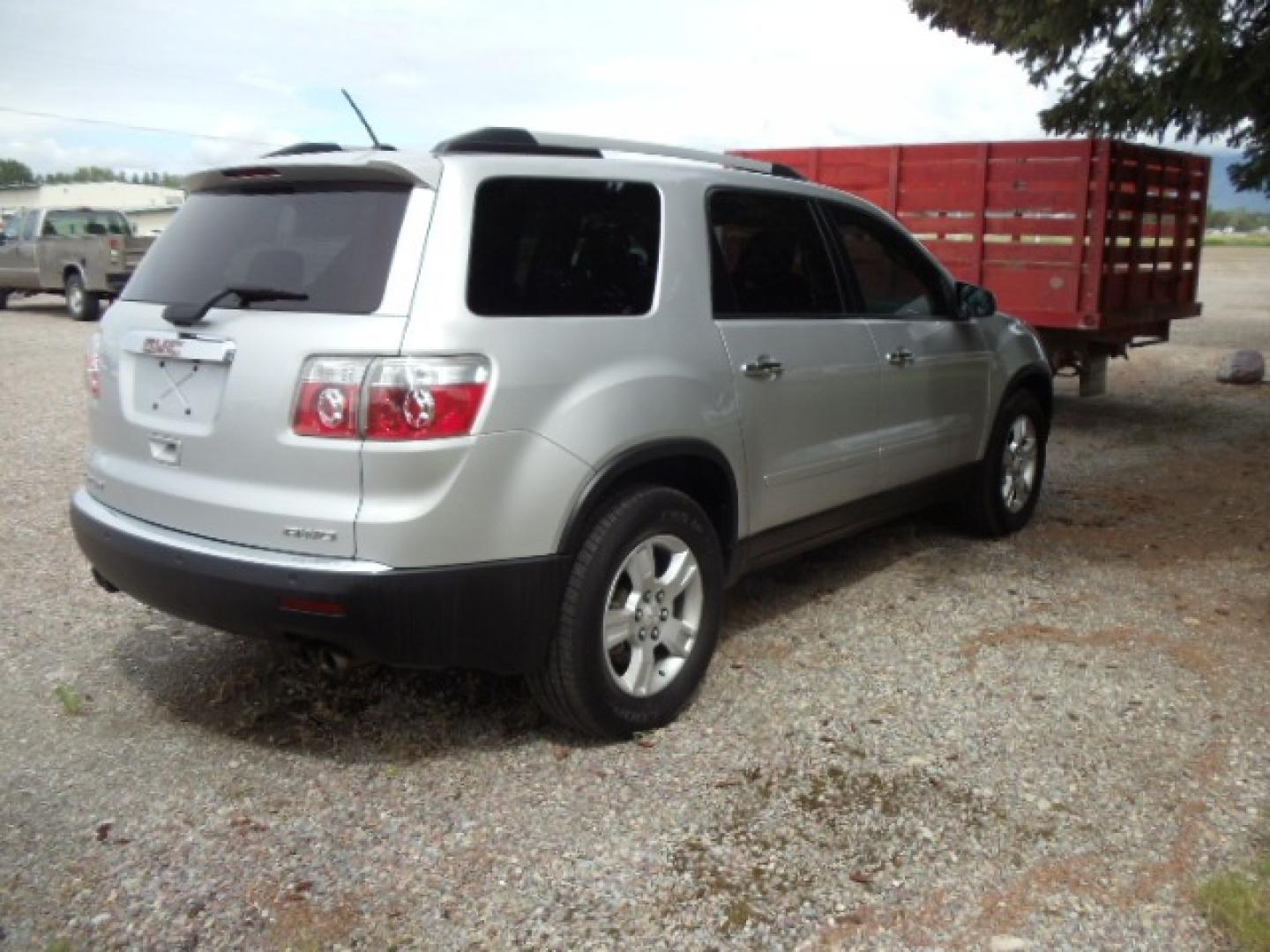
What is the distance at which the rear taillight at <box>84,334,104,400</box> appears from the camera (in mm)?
3727

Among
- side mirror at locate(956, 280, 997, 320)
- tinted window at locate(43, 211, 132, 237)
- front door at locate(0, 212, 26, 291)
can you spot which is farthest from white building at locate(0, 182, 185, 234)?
side mirror at locate(956, 280, 997, 320)

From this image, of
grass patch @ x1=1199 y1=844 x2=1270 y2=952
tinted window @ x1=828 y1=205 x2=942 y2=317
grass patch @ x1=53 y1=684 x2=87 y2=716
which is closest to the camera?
grass patch @ x1=1199 y1=844 x2=1270 y2=952

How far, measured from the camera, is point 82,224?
19.5 meters

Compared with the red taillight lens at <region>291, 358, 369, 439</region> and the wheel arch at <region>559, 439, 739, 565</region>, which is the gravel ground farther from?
the red taillight lens at <region>291, 358, 369, 439</region>

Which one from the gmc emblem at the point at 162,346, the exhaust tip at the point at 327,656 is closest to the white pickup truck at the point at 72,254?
the gmc emblem at the point at 162,346

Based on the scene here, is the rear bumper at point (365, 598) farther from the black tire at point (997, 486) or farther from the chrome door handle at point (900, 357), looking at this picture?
the black tire at point (997, 486)

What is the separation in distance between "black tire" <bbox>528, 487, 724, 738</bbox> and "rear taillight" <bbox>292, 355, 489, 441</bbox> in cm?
61

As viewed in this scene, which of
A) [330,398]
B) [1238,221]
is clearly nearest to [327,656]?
[330,398]

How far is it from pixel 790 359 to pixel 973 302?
5.53ft

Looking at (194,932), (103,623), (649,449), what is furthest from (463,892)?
(103,623)

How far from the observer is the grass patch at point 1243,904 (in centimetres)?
262

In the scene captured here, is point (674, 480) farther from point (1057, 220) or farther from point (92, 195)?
point (92, 195)

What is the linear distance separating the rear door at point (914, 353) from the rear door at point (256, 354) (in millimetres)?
2193

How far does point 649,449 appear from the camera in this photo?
11.6ft
